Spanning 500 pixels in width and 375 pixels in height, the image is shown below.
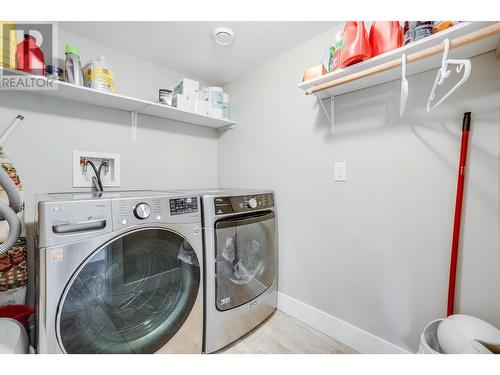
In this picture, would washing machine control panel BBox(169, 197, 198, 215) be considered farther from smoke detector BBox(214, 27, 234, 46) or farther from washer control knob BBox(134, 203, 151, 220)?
smoke detector BBox(214, 27, 234, 46)

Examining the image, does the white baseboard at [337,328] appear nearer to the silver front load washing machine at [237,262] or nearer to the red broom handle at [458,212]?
the silver front load washing machine at [237,262]

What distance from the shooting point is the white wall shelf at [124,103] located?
132 centimetres

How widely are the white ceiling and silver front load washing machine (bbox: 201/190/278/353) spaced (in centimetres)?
108

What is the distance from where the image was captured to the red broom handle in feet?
3.23

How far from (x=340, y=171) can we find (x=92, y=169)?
1704mm

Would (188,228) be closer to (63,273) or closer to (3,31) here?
(63,273)

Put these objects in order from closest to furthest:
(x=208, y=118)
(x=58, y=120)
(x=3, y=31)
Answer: (x=3, y=31) < (x=58, y=120) < (x=208, y=118)

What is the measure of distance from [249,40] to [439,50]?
113 centimetres

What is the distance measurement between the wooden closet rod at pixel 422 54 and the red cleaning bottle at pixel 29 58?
5.04ft

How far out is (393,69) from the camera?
3.56ft

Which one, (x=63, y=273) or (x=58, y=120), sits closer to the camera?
(x=63, y=273)

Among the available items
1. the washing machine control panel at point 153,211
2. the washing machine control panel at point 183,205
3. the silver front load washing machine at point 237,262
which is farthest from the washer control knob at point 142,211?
the silver front load washing machine at point 237,262
